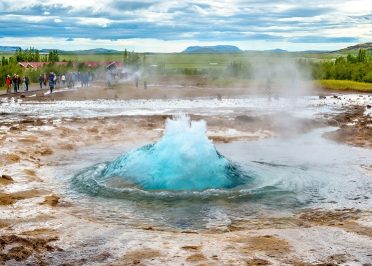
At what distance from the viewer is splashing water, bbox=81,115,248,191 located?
1012 cm

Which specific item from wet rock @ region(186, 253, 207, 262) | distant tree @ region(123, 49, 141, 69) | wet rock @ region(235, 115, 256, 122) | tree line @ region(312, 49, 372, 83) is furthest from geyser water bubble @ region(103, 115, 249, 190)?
distant tree @ region(123, 49, 141, 69)

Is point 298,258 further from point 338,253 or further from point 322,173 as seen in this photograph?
point 322,173

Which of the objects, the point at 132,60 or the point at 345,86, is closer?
the point at 345,86

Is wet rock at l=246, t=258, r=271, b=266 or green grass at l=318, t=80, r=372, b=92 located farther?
green grass at l=318, t=80, r=372, b=92

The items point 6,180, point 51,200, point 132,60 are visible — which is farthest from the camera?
point 132,60

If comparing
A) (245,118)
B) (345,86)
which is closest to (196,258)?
(245,118)

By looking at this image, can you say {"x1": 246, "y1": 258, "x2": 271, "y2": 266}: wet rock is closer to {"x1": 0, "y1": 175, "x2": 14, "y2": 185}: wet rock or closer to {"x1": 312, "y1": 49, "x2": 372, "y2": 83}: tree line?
{"x1": 0, "y1": 175, "x2": 14, "y2": 185}: wet rock

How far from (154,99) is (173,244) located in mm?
25737

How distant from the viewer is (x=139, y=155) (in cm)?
1111

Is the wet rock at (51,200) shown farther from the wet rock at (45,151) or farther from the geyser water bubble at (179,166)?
the wet rock at (45,151)

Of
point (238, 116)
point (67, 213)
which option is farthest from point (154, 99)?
point (67, 213)

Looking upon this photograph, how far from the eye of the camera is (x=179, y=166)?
34.0 ft

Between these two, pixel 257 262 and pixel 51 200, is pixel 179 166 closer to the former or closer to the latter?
pixel 51 200

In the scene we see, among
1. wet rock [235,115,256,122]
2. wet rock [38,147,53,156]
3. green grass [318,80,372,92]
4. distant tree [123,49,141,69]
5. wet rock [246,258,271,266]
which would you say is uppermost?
distant tree [123,49,141,69]
